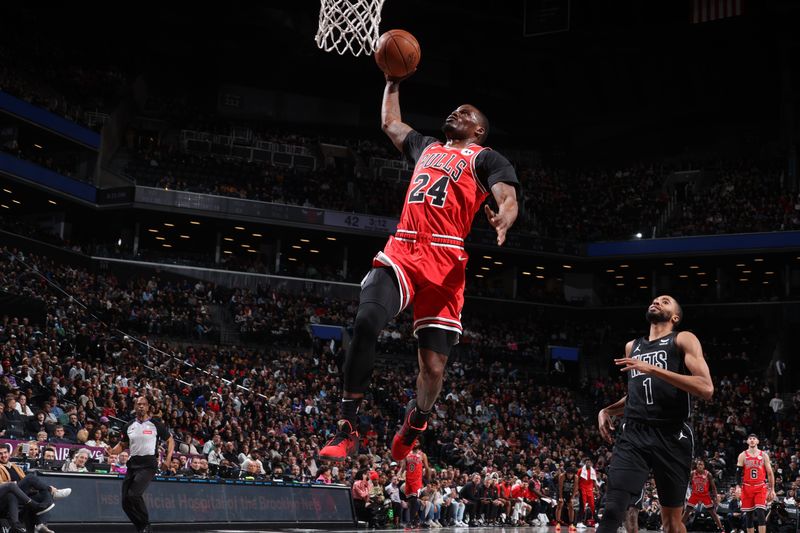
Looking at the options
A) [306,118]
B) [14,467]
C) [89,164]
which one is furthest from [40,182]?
[14,467]

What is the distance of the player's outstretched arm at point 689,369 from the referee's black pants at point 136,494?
6.96m

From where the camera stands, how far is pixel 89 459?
16547mm

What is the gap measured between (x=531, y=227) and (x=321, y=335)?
45.2 ft

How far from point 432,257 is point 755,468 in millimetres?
12670

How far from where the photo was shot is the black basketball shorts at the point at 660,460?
769cm

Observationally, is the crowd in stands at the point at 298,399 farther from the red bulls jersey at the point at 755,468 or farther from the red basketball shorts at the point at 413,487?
the red bulls jersey at the point at 755,468

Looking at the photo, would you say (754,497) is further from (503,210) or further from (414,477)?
(503,210)

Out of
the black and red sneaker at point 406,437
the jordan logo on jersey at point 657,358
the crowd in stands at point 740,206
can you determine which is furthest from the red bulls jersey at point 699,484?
the crowd in stands at point 740,206

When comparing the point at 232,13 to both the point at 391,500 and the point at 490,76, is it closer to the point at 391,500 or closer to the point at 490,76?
the point at 490,76

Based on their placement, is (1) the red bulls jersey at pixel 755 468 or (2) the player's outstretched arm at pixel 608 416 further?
(1) the red bulls jersey at pixel 755 468

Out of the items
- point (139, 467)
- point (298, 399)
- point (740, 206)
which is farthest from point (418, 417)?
point (740, 206)

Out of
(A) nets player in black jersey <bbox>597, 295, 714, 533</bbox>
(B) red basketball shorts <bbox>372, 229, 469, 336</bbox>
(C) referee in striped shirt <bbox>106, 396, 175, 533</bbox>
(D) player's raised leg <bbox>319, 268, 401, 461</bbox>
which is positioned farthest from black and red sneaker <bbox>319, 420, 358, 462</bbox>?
(C) referee in striped shirt <bbox>106, 396, 175, 533</bbox>

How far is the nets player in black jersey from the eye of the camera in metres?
7.64

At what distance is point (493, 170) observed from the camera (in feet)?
19.9
